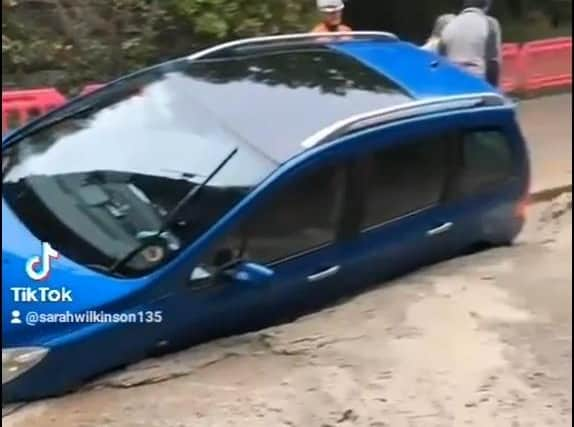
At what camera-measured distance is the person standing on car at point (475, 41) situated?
350 centimetres

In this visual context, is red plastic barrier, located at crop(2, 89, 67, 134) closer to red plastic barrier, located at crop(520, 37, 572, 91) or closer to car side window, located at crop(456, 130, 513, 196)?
car side window, located at crop(456, 130, 513, 196)

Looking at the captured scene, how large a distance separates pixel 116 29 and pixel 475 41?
3.59 feet

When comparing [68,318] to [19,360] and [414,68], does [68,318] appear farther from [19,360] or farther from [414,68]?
[414,68]

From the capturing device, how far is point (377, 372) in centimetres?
307

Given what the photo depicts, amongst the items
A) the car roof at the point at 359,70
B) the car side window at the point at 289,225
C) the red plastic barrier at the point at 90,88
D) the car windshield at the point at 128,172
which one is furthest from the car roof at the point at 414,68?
the red plastic barrier at the point at 90,88

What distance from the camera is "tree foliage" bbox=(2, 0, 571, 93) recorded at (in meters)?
3.10

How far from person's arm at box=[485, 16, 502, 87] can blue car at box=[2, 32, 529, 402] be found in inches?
2.2

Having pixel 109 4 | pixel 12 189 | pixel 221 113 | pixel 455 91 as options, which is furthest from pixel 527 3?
pixel 12 189

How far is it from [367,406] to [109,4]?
47.5 inches

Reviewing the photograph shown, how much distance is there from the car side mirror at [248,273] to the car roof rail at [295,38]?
58 centimetres

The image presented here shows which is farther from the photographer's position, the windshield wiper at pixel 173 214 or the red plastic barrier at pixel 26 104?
the red plastic barrier at pixel 26 104

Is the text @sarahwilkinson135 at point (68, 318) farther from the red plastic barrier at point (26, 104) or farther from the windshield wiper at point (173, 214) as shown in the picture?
the red plastic barrier at point (26, 104)

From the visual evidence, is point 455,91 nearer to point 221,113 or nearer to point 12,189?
point 221,113

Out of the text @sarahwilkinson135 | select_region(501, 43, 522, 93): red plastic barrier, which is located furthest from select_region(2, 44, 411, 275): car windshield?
select_region(501, 43, 522, 93): red plastic barrier
